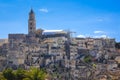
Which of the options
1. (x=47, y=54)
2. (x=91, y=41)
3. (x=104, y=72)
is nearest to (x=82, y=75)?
(x=104, y=72)

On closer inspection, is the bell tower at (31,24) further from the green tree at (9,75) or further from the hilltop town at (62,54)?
the green tree at (9,75)

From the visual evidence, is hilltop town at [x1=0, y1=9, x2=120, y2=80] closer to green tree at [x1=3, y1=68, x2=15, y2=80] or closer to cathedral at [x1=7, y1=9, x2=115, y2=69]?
cathedral at [x1=7, y1=9, x2=115, y2=69]

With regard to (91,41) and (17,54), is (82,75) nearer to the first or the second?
(17,54)

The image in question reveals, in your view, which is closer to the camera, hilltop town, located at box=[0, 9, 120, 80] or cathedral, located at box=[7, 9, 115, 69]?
hilltop town, located at box=[0, 9, 120, 80]

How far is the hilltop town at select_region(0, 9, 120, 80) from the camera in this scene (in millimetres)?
71750

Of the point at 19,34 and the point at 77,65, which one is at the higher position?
the point at 19,34

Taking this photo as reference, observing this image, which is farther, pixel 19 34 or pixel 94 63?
pixel 19 34

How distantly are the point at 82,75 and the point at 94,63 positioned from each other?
737 cm

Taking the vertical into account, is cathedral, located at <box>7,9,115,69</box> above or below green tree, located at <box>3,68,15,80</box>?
above

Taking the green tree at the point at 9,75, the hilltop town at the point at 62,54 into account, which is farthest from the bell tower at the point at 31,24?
the green tree at the point at 9,75

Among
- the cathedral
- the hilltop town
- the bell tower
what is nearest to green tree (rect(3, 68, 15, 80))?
the hilltop town

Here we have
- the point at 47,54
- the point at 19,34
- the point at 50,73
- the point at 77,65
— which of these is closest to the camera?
the point at 50,73

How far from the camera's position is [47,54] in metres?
80.6

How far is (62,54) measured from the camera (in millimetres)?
80562
